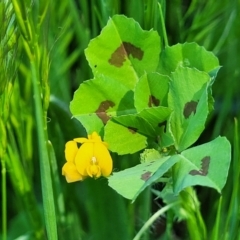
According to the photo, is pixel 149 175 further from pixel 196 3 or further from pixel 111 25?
pixel 196 3

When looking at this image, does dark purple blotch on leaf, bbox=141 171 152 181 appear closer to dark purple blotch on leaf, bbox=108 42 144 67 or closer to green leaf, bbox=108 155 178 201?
green leaf, bbox=108 155 178 201

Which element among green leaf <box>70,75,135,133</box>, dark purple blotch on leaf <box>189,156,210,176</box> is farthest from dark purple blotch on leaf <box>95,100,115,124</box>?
dark purple blotch on leaf <box>189,156,210,176</box>

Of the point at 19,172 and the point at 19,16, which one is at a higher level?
the point at 19,16

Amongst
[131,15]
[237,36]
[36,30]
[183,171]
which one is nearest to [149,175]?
[183,171]

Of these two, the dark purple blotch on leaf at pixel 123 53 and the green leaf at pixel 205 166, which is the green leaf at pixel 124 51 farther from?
the green leaf at pixel 205 166

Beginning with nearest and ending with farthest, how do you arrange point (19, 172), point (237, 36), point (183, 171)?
point (183, 171)
point (19, 172)
point (237, 36)

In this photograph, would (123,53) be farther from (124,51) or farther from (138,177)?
(138,177)

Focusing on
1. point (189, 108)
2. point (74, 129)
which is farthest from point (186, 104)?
point (74, 129)
